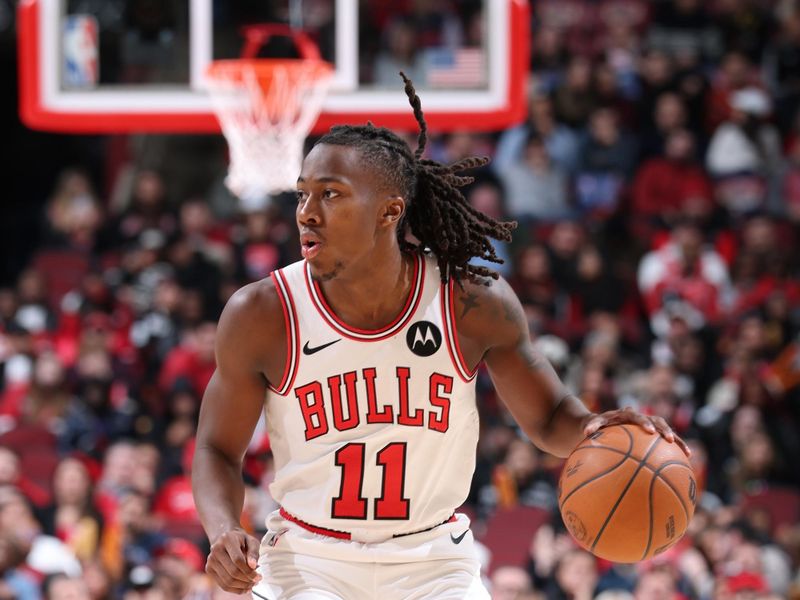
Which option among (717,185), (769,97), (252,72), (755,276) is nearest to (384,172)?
(252,72)

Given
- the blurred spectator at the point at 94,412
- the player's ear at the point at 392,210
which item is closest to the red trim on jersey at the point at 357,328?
the player's ear at the point at 392,210

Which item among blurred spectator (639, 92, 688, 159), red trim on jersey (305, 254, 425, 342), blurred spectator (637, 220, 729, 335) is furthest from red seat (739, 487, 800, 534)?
red trim on jersey (305, 254, 425, 342)

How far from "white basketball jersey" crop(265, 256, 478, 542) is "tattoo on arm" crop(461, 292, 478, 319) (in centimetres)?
5

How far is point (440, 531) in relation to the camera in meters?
3.82

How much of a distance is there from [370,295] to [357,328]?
108mm

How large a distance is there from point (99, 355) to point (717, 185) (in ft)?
18.1

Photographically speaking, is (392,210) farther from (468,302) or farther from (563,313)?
(563,313)

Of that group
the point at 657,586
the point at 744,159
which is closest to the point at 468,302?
the point at 657,586

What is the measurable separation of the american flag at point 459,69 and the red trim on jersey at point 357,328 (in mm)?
3648

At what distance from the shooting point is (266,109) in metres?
7.46

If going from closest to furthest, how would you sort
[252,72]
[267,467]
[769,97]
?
[252,72]
[267,467]
[769,97]

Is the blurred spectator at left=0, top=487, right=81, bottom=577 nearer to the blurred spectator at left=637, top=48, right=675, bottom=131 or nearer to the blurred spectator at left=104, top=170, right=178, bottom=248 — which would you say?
the blurred spectator at left=104, top=170, right=178, bottom=248

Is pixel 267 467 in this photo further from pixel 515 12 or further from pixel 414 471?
pixel 414 471

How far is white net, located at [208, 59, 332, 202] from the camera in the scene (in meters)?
7.38
